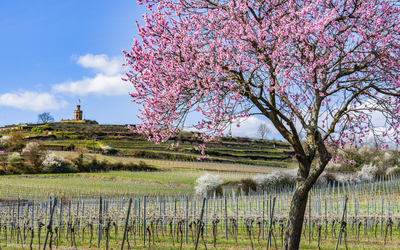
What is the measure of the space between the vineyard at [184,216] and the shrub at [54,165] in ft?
15.7

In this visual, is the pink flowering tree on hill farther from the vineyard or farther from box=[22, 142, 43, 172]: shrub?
box=[22, 142, 43, 172]: shrub

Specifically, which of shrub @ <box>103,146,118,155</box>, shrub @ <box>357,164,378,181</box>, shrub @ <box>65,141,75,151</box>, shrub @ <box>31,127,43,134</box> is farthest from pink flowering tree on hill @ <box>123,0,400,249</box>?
shrub @ <box>31,127,43,134</box>

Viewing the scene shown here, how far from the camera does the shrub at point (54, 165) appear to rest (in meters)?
53.1

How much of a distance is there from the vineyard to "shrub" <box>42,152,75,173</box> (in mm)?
4797

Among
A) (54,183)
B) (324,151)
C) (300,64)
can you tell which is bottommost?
(54,183)

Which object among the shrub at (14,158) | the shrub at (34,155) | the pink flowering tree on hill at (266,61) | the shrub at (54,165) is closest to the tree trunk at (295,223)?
the pink flowering tree on hill at (266,61)

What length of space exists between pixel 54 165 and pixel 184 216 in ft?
146

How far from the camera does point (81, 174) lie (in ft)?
166

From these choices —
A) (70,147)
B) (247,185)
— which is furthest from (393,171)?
(70,147)

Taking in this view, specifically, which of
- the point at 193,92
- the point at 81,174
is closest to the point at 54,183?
the point at 81,174

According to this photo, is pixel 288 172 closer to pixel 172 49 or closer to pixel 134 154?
pixel 172 49

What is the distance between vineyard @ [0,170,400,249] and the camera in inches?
504

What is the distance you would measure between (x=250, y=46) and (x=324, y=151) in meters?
3.16

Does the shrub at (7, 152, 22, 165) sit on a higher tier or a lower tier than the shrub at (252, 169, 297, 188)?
higher
